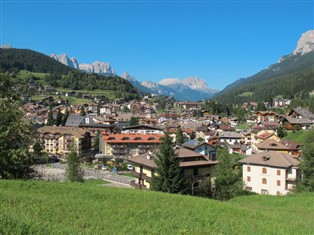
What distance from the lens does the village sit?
40.4 metres

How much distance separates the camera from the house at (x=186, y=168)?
37.9 metres

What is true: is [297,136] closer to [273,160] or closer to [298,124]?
[298,124]

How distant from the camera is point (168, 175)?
3153 cm

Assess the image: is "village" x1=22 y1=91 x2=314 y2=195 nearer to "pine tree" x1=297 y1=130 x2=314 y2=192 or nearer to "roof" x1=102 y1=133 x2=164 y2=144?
"roof" x1=102 y1=133 x2=164 y2=144

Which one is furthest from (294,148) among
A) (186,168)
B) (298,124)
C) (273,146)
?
(186,168)

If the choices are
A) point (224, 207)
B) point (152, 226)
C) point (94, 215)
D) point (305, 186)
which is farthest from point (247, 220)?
point (305, 186)

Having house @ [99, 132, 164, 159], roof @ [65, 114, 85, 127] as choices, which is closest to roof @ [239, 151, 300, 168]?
house @ [99, 132, 164, 159]

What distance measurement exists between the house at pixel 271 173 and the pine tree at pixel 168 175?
588 inches

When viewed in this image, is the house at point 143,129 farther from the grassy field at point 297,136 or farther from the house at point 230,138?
the grassy field at point 297,136

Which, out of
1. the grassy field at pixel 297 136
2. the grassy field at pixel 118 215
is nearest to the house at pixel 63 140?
the grassy field at pixel 297 136

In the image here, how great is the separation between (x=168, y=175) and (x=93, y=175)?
32304 millimetres

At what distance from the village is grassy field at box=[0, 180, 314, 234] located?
34.1ft

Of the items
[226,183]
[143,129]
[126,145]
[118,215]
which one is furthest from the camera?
[143,129]

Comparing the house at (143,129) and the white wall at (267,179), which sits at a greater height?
the house at (143,129)
